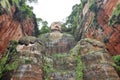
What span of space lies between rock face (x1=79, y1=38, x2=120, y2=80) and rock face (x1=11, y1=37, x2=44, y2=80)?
4059 mm

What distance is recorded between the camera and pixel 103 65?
19.8 meters

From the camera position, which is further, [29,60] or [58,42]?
[58,42]

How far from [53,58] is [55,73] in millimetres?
3361

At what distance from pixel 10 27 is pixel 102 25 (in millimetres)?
10214

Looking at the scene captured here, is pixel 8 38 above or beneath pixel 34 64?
above

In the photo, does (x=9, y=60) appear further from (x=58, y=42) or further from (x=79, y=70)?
(x=58, y=42)

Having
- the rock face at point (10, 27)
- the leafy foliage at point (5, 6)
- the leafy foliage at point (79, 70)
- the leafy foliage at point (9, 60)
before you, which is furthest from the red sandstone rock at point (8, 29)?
the leafy foliage at point (79, 70)

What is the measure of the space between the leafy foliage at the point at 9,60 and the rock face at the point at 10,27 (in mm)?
810

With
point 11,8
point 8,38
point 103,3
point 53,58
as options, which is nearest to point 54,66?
point 53,58

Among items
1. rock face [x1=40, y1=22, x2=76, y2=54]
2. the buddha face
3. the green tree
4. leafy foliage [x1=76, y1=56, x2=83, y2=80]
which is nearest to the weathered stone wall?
rock face [x1=40, y1=22, x2=76, y2=54]

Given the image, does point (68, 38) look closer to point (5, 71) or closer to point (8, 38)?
point (8, 38)

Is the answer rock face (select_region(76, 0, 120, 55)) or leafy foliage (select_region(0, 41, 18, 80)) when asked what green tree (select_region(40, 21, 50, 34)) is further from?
leafy foliage (select_region(0, 41, 18, 80))

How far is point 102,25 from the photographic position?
1037 inches

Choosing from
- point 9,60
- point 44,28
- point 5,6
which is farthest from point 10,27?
point 44,28
